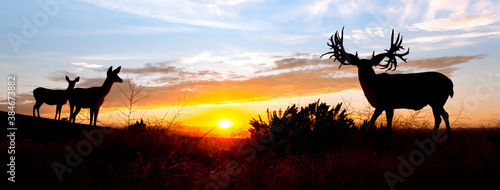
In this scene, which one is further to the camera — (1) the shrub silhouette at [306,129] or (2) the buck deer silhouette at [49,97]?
(2) the buck deer silhouette at [49,97]

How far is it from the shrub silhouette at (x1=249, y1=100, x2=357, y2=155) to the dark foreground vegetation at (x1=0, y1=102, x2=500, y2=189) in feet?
0.07

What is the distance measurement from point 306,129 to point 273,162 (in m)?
2.32

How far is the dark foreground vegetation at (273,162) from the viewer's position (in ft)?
15.4

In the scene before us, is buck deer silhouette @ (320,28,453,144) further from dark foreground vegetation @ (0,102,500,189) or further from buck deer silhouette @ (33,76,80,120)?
buck deer silhouette @ (33,76,80,120)

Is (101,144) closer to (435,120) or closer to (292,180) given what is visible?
(292,180)

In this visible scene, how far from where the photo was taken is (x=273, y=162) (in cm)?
608

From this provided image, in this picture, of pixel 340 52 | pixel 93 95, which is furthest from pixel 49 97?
pixel 340 52

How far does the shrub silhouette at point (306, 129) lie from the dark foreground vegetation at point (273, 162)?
2cm

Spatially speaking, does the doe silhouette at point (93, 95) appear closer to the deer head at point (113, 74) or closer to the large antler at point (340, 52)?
the deer head at point (113, 74)

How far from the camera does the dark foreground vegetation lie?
4703 millimetres

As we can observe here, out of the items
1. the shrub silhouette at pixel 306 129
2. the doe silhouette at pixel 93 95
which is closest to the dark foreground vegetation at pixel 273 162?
the shrub silhouette at pixel 306 129

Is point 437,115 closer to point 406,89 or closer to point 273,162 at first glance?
point 406,89

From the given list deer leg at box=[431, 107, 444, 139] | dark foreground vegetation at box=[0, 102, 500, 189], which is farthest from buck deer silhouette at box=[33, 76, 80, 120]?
deer leg at box=[431, 107, 444, 139]

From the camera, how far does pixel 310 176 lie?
15.4 ft
